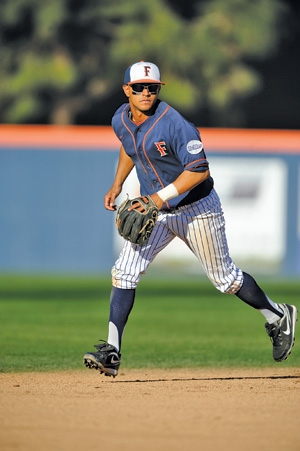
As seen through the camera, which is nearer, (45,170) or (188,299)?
(188,299)

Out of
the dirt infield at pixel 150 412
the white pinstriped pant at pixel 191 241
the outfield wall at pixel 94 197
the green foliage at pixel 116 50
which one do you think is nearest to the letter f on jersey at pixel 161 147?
the white pinstriped pant at pixel 191 241

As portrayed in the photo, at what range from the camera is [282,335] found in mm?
6605

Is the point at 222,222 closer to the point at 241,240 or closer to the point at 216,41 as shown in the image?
the point at 241,240

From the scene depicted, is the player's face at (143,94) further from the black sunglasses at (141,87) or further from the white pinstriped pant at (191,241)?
the white pinstriped pant at (191,241)

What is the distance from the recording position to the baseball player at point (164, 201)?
19.7 ft

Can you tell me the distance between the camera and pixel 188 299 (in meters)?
13.2

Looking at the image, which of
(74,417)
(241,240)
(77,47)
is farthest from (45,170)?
(74,417)

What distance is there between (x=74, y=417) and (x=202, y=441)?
0.75 m

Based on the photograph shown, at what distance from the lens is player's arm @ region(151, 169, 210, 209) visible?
5.96 metres

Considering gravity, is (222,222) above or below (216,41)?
below

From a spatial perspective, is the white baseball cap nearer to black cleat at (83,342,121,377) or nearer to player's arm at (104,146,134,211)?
player's arm at (104,146,134,211)

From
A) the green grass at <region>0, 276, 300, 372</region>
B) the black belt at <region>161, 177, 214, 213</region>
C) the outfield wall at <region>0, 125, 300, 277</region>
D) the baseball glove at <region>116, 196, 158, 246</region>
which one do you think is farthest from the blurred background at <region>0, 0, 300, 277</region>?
the baseball glove at <region>116, 196, 158, 246</region>

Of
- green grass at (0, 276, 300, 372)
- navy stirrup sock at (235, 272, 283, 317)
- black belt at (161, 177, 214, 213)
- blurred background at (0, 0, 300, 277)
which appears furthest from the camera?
blurred background at (0, 0, 300, 277)

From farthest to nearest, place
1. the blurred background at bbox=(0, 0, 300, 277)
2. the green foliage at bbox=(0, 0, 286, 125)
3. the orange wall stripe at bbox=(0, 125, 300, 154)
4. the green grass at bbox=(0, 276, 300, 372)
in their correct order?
the green foliage at bbox=(0, 0, 286, 125) < the orange wall stripe at bbox=(0, 125, 300, 154) < the blurred background at bbox=(0, 0, 300, 277) < the green grass at bbox=(0, 276, 300, 372)
